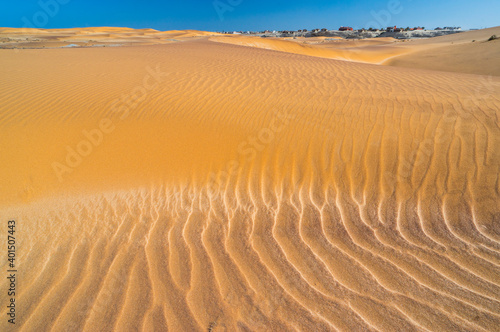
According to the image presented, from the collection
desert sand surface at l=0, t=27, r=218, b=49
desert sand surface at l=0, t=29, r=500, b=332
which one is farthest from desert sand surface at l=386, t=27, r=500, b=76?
desert sand surface at l=0, t=27, r=218, b=49

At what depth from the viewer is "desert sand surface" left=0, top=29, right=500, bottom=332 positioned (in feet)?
7.60

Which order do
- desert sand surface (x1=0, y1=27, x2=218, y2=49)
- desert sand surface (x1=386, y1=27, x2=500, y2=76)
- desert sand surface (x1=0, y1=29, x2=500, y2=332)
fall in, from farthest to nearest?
desert sand surface (x1=0, y1=27, x2=218, y2=49)
desert sand surface (x1=386, y1=27, x2=500, y2=76)
desert sand surface (x1=0, y1=29, x2=500, y2=332)

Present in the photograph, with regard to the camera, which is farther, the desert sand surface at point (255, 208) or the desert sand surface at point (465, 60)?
the desert sand surface at point (465, 60)

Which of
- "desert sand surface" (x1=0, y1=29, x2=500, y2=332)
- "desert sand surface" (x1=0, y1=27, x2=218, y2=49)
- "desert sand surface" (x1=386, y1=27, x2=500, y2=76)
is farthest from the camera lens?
"desert sand surface" (x1=0, y1=27, x2=218, y2=49)

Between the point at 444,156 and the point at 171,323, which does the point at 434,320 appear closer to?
the point at 171,323

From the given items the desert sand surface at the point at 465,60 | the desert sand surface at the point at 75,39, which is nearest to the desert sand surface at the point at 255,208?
the desert sand surface at the point at 465,60

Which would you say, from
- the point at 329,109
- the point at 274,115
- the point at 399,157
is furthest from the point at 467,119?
the point at 274,115

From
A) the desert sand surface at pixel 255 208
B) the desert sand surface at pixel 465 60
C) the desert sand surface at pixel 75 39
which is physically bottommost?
the desert sand surface at pixel 255 208

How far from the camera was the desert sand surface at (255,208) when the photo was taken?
7.60 feet


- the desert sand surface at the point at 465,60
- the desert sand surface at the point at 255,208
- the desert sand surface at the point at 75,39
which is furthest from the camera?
the desert sand surface at the point at 75,39

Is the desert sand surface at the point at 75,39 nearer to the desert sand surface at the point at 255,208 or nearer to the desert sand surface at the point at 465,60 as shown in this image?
the desert sand surface at the point at 255,208

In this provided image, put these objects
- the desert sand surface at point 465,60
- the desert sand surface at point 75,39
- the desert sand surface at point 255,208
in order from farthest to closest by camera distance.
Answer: the desert sand surface at point 75,39, the desert sand surface at point 465,60, the desert sand surface at point 255,208

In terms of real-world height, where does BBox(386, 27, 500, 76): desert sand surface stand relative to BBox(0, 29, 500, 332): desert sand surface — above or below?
above

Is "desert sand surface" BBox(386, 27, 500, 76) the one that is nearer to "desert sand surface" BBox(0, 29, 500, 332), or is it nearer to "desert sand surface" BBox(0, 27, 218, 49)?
"desert sand surface" BBox(0, 29, 500, 332)
